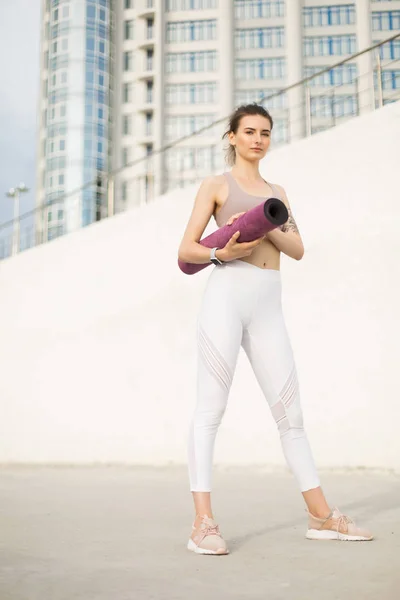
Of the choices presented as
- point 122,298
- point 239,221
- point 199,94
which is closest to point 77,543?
point 239,221

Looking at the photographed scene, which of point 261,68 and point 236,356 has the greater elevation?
point 261,68

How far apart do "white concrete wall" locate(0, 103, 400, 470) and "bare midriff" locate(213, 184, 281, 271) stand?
272 cm

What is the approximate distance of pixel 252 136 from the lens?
8.34 feet

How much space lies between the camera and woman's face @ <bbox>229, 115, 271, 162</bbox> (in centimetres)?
254

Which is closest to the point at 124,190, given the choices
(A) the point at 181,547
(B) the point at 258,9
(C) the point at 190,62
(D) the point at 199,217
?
(C) the point at 190,62

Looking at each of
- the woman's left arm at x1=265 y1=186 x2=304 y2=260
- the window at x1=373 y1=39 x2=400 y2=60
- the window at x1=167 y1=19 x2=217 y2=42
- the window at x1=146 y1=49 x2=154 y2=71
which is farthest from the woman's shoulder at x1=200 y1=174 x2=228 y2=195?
the window at x1=146 y1=49 x2=154 y2=71

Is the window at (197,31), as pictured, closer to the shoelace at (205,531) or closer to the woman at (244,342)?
the woman at (244,342)

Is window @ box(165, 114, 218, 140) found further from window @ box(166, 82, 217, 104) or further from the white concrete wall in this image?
the white concrete wall

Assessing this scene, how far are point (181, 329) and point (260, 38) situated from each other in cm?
3461

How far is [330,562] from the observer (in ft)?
6.58

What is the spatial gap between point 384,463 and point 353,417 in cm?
40

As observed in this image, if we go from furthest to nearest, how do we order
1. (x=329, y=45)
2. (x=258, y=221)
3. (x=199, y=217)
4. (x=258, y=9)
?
(x=258, y=9) → (x=329, y=45) → (x=199, y=217) → (x=258, y=221)

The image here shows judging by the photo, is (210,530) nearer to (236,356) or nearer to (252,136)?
(236,356)

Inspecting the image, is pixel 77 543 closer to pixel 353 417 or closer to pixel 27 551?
pixel 27 551
